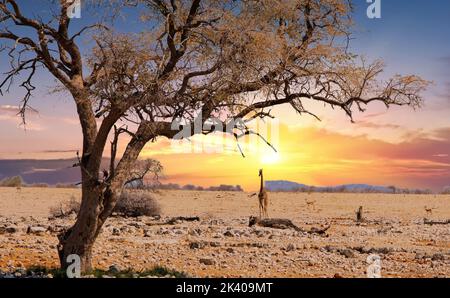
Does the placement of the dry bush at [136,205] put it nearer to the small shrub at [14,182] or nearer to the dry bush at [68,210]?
the dry bush at [68,210]

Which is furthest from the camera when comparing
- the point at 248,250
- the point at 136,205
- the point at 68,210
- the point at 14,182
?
the point at 14,182

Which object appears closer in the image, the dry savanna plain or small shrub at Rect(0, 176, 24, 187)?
the dry savanna plain

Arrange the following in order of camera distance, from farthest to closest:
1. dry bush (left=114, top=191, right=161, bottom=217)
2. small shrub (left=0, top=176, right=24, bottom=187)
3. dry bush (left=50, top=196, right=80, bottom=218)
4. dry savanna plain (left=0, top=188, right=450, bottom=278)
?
1. small shrub (left=0, top=176, right=24, bottom=187)
2. dry bush (left=114, top=191, right=161, bottom=217)
3. dry bush (left=50, top=196, right=80, bottom=218)
4. dry savanna plain (left=0, top=188, right=450, bottom=278)

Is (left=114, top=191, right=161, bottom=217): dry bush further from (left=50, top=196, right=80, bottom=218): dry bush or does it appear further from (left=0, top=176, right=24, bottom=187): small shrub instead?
(left=0, top=176, right=24, bottom=187): small shrub

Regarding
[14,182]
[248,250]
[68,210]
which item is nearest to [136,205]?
[68,210]

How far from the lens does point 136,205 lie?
27531mm

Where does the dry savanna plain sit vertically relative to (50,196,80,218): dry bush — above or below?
below

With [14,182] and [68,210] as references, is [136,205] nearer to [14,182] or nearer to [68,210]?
[68,210]

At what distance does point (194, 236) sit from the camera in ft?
62.0

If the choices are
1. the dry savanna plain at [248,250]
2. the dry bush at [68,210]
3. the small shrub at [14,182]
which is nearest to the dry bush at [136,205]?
the dry bush at [68,210]

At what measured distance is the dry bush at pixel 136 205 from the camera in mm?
27438

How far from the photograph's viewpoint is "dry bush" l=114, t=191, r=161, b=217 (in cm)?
2744

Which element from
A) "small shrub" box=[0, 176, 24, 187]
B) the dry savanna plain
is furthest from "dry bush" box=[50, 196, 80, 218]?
"small shrub" box=[0, 176, 24, 187]
